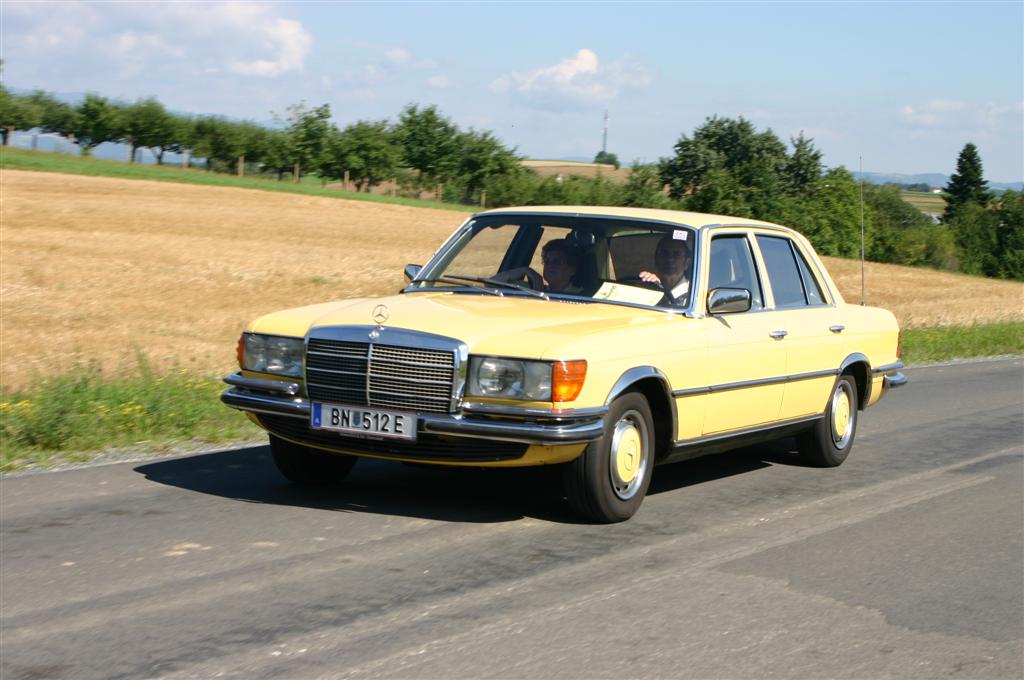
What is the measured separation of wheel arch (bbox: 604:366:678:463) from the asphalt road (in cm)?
40

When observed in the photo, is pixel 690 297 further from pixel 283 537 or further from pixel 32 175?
pixel 32 175

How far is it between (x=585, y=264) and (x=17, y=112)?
96616 millimetres

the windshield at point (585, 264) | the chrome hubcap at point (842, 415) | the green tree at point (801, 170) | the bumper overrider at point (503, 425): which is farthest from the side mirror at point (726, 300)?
the green tree at point (801, 170)

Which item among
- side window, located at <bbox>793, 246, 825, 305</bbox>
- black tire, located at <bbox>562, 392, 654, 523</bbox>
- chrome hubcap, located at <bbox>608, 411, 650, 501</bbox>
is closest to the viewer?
black tire, located at <bbox>562, 392, 654, 523</bbox>

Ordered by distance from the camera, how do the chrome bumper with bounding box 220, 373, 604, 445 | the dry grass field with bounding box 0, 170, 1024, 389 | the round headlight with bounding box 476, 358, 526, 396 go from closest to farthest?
the chrome bumper with bounding box 220, 373, 604, 445, the round headlight with bounding box 476, 358, 526, 396, the dry grass field with bounding box 0, 170, 1024, 389

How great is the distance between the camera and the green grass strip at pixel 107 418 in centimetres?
837

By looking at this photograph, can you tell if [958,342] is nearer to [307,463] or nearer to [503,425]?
[307,463]

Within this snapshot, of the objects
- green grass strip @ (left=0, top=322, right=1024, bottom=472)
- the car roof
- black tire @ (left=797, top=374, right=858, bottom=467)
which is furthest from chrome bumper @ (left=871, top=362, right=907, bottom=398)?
green grass strip @ (left=0, top=322, right=1024, bottom=472)

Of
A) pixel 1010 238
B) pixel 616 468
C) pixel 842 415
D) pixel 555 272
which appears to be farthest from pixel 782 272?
pixel 1010 238

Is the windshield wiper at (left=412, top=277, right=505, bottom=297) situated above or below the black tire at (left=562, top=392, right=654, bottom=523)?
above

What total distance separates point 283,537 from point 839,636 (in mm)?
2635

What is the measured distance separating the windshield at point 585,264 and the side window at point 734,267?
0.84 feet

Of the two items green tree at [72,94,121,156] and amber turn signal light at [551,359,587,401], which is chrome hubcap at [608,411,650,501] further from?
green tree at [72,94,121,156]

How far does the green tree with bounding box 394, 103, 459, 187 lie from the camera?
94.4m
